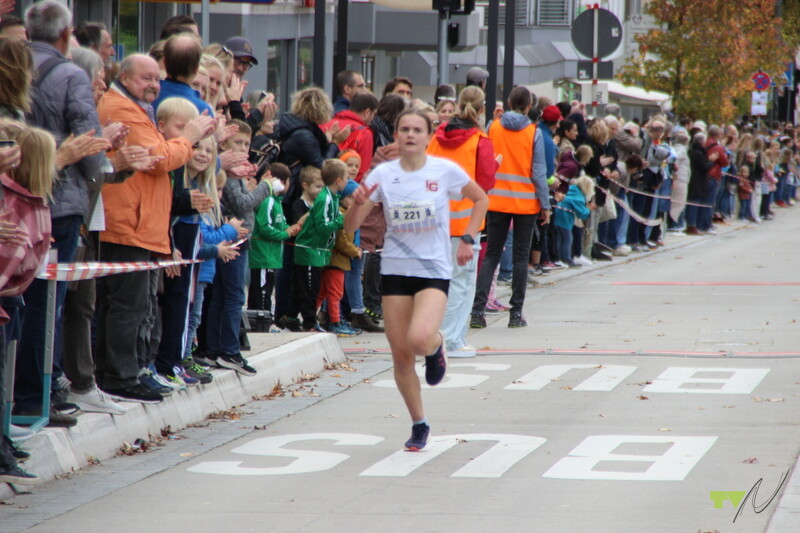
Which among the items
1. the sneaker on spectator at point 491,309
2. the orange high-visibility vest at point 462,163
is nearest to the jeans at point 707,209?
the sneaker on spectator at point 491,309

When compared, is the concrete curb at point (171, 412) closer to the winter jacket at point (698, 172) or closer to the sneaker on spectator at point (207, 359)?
the sneaker on spectator at point (207, 359)

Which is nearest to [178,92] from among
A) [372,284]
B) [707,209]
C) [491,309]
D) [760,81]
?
[372,284]

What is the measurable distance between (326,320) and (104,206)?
4963 millimetres

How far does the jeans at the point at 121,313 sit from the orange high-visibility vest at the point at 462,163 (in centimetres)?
383

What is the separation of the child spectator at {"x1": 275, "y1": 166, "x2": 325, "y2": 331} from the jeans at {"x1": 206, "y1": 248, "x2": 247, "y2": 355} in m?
2.35

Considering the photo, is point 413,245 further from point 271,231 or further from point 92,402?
point 271,231

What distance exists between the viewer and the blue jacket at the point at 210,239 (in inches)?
368

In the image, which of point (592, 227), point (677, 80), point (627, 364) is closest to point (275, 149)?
point (627, 364)

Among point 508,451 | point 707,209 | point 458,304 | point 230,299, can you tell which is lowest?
point 707,209

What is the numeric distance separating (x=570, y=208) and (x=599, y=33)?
366 centimetres

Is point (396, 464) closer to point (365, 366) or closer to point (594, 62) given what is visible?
point (365, 366)

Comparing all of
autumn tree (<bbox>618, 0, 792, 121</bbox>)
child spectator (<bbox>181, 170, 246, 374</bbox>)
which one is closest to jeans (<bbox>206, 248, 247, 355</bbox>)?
child spectator (<bbox>181, 170, 246, 374</bbox>)

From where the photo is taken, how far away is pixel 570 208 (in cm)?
1927

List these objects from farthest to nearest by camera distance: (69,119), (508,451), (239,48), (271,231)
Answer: (271,231) < (239,48) < (508,451) < (69,119)
